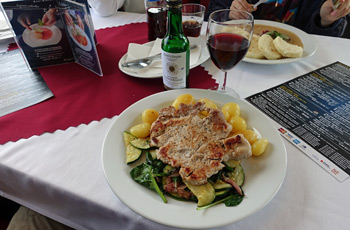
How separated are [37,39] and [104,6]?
594 mm

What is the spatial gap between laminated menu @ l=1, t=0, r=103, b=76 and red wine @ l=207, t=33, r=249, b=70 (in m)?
0.46

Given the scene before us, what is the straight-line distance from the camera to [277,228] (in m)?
0.50

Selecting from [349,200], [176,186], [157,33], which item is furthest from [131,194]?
[157,33]

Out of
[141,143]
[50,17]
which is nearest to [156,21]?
[50,17]

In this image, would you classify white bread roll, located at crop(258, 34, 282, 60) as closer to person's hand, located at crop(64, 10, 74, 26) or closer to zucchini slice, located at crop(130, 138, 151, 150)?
zucchini slice, located at crop(130, 138, 151, 150)

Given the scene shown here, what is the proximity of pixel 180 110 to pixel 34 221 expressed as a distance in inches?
27.1

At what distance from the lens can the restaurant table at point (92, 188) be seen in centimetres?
52

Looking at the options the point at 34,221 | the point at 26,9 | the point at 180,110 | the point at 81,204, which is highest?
the point at 26,9

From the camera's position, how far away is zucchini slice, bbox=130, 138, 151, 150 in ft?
2.08

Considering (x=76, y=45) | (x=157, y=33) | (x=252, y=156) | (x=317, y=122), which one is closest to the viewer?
(x=252, y=156)

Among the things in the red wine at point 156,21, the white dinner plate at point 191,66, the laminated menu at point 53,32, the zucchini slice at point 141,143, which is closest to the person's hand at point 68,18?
the laminated menu at point 53,32

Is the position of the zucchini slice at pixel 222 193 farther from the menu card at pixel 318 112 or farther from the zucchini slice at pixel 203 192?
the menu card at pixel 318 112

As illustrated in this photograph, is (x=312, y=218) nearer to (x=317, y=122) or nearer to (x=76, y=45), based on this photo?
(x=317, y=122)

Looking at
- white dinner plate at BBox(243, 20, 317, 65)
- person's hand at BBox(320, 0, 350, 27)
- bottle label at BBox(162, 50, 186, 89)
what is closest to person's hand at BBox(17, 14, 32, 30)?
bottle label at BBox(162, 50, 186, 89)
